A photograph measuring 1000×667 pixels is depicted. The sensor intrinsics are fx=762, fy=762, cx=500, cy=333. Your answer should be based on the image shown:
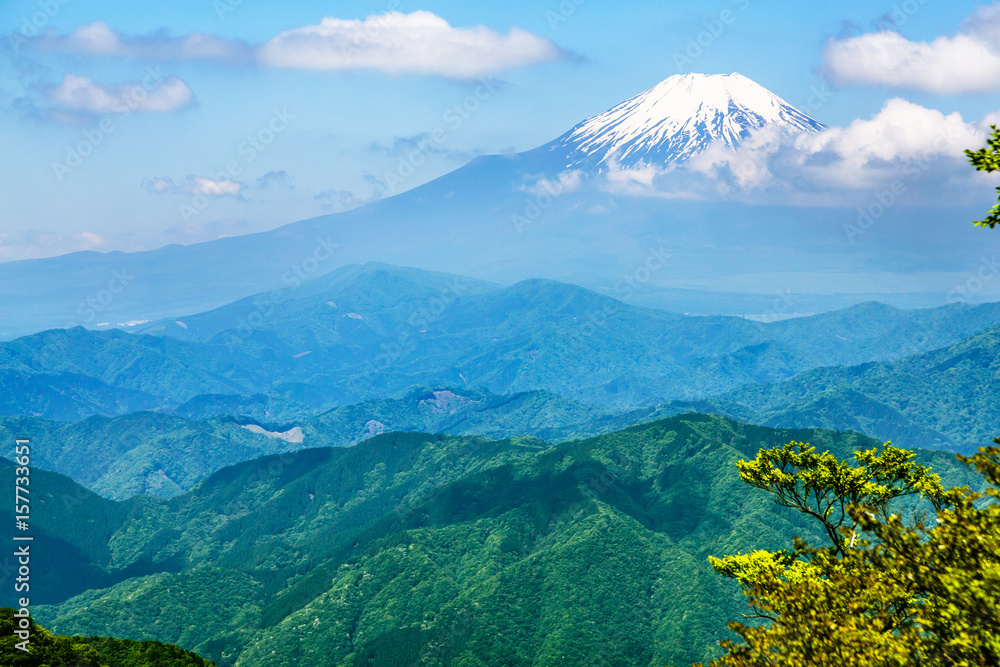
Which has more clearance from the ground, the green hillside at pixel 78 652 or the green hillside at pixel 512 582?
the green hillside at pixel 78 652

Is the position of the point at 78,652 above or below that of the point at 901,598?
below

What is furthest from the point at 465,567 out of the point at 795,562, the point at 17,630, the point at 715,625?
the point at 795,562

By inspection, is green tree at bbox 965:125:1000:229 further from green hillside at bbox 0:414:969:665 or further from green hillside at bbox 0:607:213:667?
green hillside at bbox 0:414:969:665

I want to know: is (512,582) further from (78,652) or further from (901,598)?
(901,598)

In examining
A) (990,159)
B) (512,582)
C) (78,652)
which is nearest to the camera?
(990,159)

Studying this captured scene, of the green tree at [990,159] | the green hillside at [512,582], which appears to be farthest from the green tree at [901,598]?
the green hillside at [512,582]

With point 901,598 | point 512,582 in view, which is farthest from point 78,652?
point 512,582

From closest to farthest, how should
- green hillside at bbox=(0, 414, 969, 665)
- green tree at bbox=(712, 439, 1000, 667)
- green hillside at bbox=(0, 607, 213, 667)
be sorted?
green tree at bbox=(712, 439, 1000, 667) → green hillside at bbox=(0, 607, 213, 667) → green hillside at bbox=(0, 414, 969, 665)

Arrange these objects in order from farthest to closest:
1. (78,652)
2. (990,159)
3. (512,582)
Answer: (512,582), (78,652), (990,159)

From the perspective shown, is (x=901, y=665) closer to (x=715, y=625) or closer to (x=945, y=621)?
(x=945, y=621)

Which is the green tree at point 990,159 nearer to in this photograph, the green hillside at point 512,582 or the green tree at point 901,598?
the green tree at point 901,598

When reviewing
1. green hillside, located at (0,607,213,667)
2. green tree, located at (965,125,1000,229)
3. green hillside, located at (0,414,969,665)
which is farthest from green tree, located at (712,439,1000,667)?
green hillside, located at (0,414,969,665)
